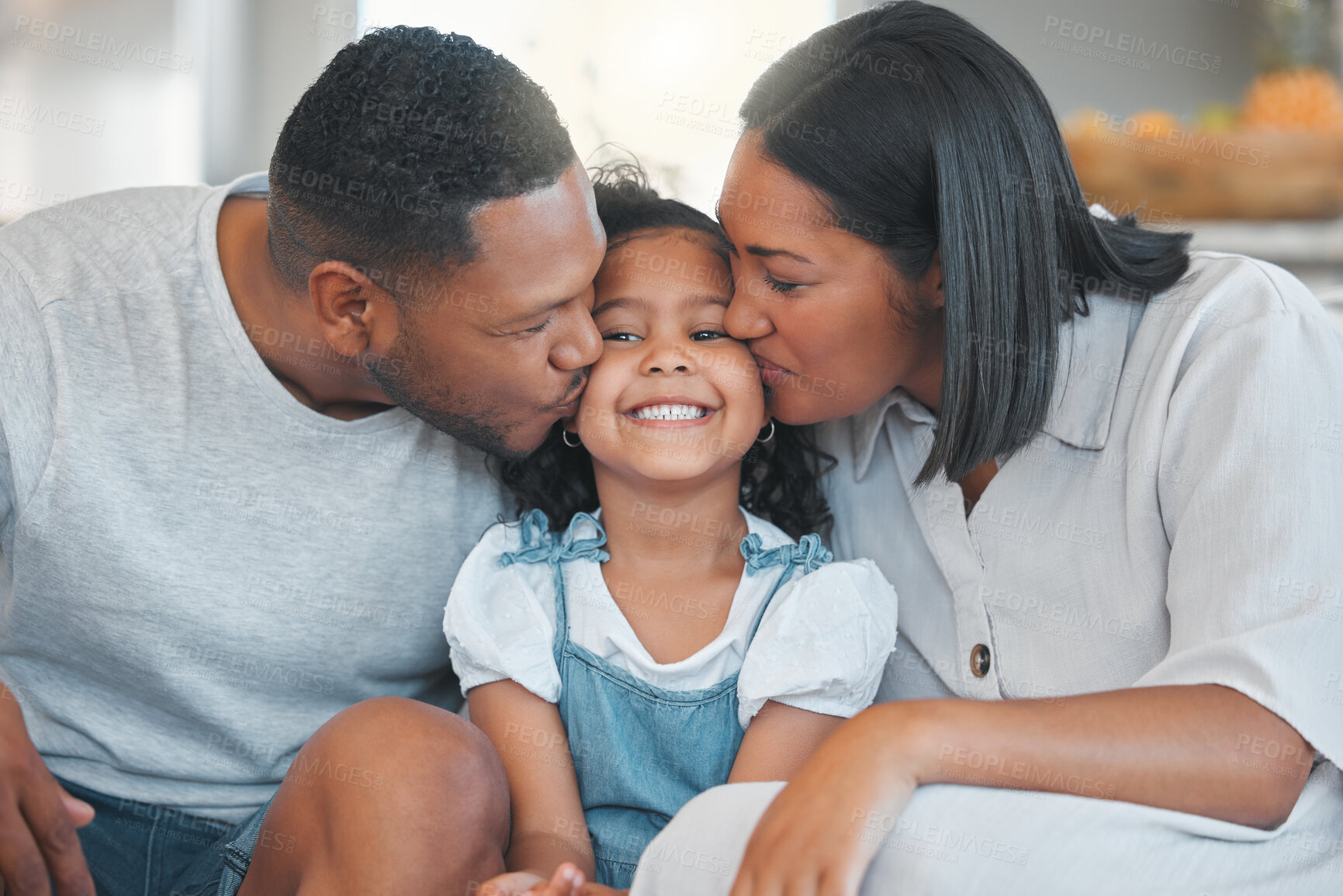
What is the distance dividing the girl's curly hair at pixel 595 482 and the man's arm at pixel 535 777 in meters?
0.28

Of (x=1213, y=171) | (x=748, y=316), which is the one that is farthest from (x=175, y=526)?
(x=1213, y=171)

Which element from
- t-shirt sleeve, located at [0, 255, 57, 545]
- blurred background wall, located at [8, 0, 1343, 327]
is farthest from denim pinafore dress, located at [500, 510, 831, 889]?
blurred background wall, located at [8, 0, 1343, 327]

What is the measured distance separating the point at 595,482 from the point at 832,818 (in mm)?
755

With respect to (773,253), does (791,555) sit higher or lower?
lower

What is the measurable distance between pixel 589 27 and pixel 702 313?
250cm

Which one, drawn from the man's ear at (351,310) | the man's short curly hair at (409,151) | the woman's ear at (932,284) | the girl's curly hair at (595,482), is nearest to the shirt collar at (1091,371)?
the woman's ear at (932,284)

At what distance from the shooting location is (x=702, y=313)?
1332 mm

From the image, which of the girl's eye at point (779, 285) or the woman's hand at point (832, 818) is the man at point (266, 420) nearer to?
the girl's eye at point (779, 285)

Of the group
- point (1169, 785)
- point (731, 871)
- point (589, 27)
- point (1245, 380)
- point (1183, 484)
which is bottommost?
point (731, 871)

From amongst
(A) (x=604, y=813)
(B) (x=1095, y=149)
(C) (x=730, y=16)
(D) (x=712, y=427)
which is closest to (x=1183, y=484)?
(D) (x=712, y=427)

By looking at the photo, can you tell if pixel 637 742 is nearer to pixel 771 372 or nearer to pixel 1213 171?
pixel 771 372

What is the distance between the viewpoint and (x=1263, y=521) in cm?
96

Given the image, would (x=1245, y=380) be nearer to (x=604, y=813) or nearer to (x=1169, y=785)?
(x=1169, y=785)

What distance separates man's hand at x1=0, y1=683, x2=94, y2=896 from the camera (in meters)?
0.95
